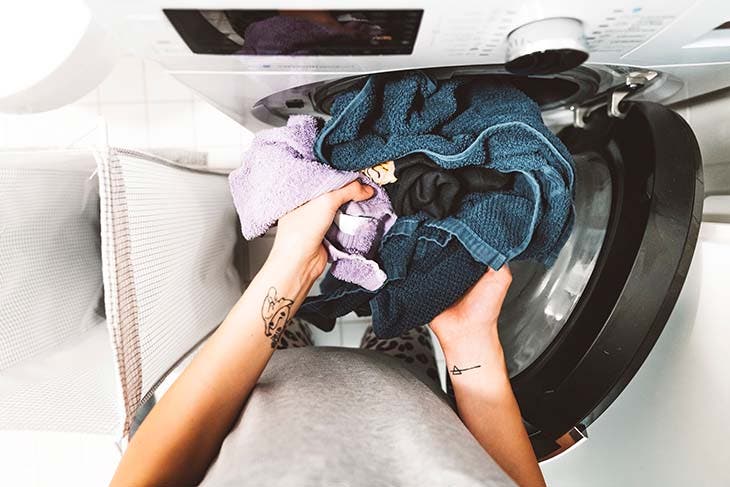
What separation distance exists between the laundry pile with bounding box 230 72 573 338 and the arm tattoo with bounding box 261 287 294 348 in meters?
0.10

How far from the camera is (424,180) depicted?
2.51 feet

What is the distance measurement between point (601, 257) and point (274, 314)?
52 centimetres

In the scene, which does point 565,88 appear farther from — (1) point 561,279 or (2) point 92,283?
(2) point 92,283

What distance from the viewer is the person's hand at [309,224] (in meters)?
0.78

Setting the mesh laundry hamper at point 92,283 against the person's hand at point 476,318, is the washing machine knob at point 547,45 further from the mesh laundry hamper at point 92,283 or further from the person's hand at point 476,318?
the mesh laundry hamper at point 92,283

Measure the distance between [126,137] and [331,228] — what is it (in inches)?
29.6

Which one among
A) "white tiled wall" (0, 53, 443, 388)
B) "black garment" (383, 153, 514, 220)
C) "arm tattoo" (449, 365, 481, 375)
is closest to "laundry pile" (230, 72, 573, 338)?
"black garment" (383, 153, 514, 220)

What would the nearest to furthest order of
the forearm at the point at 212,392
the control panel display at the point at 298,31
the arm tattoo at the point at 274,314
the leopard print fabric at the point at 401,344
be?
the control panel display at the point at 298,31 < the forearm at the point at 212,392 < the arm tattoo at the point at 274,314 < the leopard print fabric at the point at 401,344

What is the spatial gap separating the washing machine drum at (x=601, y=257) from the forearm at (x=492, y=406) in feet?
0.34

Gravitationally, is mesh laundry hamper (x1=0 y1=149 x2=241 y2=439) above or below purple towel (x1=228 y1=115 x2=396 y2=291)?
below

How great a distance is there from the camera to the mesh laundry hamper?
78 cm

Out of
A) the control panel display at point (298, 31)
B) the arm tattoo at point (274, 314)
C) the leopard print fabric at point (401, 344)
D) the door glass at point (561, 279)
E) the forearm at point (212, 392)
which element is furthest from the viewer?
the leopard print fabric at point (401, 344)

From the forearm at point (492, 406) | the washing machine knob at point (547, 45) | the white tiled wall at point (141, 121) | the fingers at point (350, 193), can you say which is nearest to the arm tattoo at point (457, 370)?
the forearm at point (492, 406)

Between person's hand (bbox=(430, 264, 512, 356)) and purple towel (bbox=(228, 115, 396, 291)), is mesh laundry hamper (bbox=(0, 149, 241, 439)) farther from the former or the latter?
person's hand (bbox=(430, 264, 512, 356))
